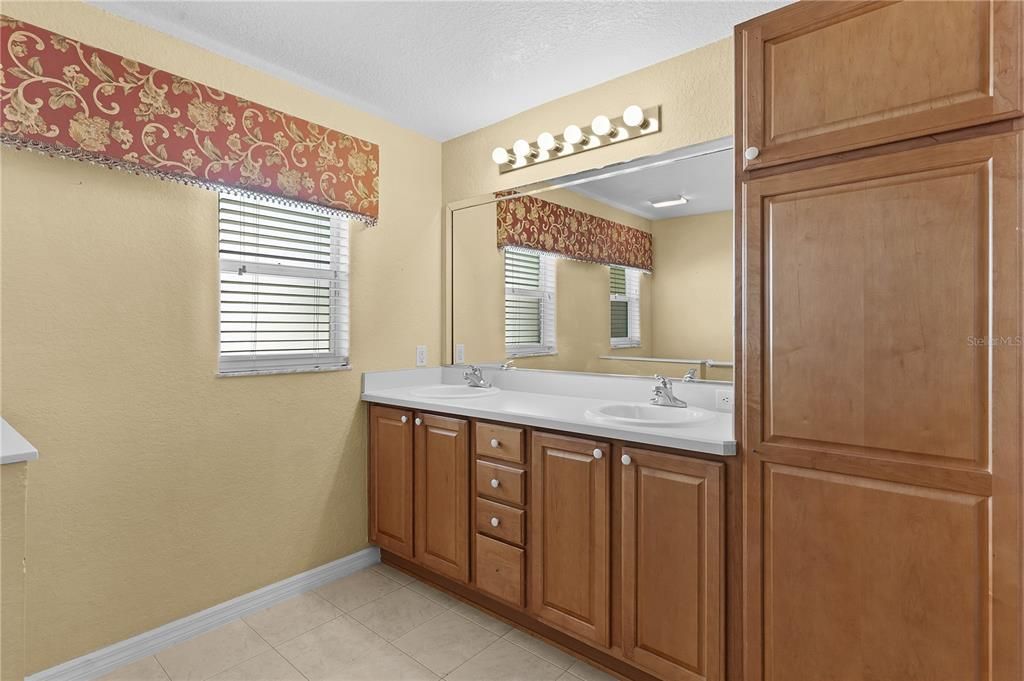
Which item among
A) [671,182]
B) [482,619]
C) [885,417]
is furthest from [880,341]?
[482,619]

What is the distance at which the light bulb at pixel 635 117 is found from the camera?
2.24 metres

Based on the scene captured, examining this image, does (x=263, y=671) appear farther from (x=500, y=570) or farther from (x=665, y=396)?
(x=665, y=396)

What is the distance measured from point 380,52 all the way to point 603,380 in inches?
68.3

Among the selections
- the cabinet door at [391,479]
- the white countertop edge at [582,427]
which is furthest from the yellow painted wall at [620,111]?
the cabinet door at [391,479]

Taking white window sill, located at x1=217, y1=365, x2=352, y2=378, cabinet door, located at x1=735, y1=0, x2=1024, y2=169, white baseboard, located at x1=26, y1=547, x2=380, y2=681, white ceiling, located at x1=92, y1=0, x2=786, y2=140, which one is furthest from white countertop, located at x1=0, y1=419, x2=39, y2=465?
cabinet door, located at x1=735, y1=0, x2=1024, y2=169

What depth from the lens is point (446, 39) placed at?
2.07 meters

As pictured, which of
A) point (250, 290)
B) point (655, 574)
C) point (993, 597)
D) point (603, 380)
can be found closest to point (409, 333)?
point (250, 290)

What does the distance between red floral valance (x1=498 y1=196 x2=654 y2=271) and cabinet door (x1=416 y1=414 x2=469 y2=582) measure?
3.41 feet

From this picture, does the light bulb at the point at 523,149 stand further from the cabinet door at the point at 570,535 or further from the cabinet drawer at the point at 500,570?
the cabinet drawer at the point at 500,570

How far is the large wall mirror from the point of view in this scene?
2.14 meters

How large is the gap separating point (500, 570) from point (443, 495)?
0.42 meters

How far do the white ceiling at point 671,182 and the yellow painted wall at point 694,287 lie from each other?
0.05 meters

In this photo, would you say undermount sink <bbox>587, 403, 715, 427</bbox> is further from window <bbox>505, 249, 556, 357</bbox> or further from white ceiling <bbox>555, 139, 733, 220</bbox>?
white ceiling <bbox>555, 139, 733, 220</bbox>

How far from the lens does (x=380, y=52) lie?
217 centimetres
